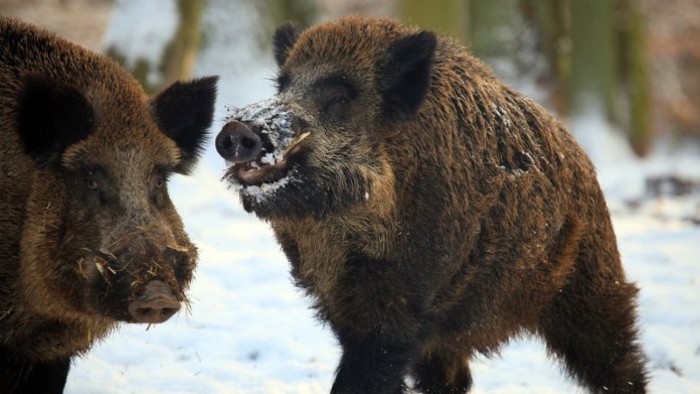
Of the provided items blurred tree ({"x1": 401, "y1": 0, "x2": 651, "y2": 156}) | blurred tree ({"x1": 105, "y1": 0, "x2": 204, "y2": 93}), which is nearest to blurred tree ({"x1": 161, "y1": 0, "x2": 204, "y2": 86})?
blurred tree ({"x1": 105, "y1": 0, "x2": 204, "y2": 93})

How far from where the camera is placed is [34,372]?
4918 mm

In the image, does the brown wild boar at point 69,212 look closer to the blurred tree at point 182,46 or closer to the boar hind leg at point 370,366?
the boar hind leg at point 370,366

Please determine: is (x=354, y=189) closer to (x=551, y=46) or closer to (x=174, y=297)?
(x=174, y=297)

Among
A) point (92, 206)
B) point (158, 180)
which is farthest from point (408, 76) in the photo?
point (92, 206)

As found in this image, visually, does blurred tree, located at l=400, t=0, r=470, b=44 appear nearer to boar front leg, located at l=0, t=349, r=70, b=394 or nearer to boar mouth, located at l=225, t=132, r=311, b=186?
boar mouth, located at l=225, t=132, r=311, b=186

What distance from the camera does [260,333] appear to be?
690 centimetres

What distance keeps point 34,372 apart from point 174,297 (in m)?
1.10

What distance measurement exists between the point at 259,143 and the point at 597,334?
2409 millimetres

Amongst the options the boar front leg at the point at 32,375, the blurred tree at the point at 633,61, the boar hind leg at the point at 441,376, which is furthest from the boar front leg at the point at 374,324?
the blurred tree at the point at 633,61

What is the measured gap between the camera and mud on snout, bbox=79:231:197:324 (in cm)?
425

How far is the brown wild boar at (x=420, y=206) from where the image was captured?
5.07m

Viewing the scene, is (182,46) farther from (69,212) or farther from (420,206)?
(69,212)

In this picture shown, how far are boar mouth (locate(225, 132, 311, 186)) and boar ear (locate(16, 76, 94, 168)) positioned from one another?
0.72 metres

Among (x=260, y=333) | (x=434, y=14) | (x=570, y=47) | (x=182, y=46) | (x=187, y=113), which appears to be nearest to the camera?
(x=187, y=113)
